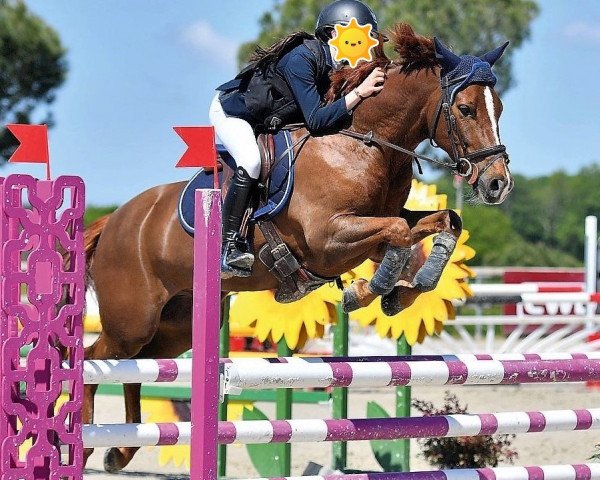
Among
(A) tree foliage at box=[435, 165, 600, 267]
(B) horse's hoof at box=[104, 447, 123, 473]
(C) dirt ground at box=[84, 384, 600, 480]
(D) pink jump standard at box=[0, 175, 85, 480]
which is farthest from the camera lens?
(A) tree foliage at box=[435, 165, 600, 267]

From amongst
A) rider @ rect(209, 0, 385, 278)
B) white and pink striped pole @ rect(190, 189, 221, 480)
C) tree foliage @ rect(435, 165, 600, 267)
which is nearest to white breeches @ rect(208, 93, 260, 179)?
rider @ rect(209, 0, 385, 278)

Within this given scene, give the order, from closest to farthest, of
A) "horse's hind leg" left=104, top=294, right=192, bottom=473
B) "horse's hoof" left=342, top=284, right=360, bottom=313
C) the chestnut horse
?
the chestnut horse
"horse's hoof" left=342, top=284, right=360, bottom=313
"horse's hind leg" left=104, top=294, right=192, bottom=473

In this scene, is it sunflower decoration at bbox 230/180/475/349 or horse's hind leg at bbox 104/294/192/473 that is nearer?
A: horse's hind leg at bbox 104/294/192/473

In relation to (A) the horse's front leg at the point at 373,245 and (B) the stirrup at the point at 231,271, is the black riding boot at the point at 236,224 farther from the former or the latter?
(A) the horse's front leg at the point at 373,245

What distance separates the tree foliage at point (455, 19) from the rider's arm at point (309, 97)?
20.8 meters

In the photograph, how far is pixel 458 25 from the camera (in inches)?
1059

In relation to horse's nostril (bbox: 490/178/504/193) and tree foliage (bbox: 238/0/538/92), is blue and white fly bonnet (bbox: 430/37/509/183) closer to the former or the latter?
horse's nostril (bbox: 490/178/504/193)

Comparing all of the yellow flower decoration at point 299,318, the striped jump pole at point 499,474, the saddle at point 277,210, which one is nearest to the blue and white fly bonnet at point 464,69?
the saddle at point 277,210

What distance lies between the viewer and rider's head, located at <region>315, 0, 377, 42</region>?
4191 mm

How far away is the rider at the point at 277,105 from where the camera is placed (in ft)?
13.6

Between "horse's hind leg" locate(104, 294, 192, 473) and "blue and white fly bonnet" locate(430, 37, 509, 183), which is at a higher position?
→ "blue and white fly bonnet" locate(430, 37, 509, 183)

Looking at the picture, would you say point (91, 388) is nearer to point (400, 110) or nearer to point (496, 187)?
point (400, 110)

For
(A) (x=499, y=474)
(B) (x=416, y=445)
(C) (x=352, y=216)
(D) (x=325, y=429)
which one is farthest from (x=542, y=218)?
(D) (x=325, y=429)

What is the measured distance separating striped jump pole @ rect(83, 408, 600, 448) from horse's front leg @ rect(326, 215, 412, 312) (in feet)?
1.83
